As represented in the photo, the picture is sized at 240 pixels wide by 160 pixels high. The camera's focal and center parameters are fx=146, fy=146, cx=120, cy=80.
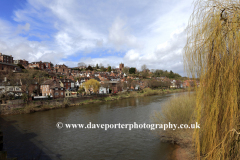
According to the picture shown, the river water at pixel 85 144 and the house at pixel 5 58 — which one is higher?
the house at pixel 5 58

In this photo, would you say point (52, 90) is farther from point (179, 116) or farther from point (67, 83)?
point (179, 116)

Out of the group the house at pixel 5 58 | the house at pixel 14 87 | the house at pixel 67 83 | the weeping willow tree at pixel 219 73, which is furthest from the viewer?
the house at pixel 5 58

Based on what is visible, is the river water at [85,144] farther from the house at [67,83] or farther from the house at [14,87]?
the house at [67,83]

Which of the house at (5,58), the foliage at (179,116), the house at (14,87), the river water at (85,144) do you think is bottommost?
the river water at (85,144)

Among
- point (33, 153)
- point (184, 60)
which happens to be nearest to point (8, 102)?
point (33, 153)

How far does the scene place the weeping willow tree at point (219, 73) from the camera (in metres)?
3.57

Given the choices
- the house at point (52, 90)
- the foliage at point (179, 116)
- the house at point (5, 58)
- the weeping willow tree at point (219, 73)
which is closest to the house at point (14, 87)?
the house at point (52, 90)

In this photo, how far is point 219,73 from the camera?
3820 mm

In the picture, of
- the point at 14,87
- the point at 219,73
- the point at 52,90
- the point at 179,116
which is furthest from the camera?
the point at 52,90

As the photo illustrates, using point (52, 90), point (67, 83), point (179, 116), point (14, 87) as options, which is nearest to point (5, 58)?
point (67, 83)

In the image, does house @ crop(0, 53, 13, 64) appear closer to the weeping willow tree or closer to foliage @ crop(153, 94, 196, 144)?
foliage @ crop(153, 94, 196, 144)

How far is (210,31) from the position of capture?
13.1 feet

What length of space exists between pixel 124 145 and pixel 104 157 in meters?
2.49

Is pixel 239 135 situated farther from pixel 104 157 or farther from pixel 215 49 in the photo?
pixel 104 157
